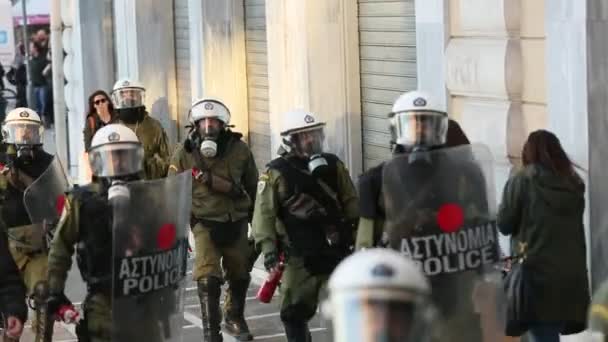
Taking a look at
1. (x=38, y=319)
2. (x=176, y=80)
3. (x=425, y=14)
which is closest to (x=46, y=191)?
(x=38, y=319)

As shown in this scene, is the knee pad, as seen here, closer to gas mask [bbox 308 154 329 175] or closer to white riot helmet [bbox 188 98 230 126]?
gas mask [bbox 308 154 329 175]

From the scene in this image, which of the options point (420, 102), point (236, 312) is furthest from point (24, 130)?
point (420, 102)

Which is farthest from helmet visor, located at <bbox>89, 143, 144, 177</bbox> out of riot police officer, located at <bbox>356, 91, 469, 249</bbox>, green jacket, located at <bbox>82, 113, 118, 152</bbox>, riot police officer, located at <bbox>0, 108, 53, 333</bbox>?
green jacket, located at <bbox>82, 113, 118, 152</bbox>

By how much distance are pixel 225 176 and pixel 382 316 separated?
713 centimetres

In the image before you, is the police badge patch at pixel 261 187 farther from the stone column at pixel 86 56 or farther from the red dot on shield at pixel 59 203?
the stone column at pixel 86 56

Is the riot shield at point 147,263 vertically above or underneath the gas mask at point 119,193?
underneath

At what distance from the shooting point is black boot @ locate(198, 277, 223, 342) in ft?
Answer: 38.5

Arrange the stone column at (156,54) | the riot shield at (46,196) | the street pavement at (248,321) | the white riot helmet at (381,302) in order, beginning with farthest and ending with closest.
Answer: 1. the stone column at (156,54)
2. the street pavement at (248,321)
3. the riot shield at (46,196)
4. the white riot helmet at (381,302)

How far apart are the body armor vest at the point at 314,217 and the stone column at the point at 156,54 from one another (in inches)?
355

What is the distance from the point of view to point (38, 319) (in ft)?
37.2

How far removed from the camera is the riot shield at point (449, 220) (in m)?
8.29

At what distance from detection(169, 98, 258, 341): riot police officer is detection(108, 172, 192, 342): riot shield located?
2777mm

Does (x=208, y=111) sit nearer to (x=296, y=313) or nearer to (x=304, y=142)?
(x=304, y=142)

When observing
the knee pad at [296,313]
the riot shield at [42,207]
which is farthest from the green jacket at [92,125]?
the knee pad at [296,313]
